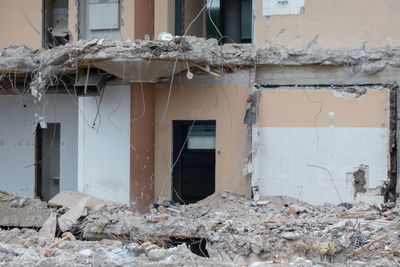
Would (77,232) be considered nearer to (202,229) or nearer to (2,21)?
(202,229)

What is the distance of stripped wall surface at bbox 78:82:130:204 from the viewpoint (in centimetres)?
1073

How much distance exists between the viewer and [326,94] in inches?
398

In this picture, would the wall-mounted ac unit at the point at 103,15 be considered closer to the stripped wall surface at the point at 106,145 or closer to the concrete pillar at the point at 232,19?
the stripped wall surface at the point at 106,145

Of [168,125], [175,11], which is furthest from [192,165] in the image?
[175,11]

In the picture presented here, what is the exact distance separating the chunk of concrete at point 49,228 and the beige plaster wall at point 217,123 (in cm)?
235

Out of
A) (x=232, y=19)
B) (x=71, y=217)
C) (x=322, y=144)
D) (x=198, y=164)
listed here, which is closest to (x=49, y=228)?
(x=71, y=217)

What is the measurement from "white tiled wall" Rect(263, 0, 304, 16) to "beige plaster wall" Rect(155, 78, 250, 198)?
6.05 feet

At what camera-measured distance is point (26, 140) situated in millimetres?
12992

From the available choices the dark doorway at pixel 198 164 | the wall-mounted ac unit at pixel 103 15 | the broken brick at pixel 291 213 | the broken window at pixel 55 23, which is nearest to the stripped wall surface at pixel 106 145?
the wall-mounted ac unit at pixel 103 15

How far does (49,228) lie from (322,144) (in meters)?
6.05

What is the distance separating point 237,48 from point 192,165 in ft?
15.6

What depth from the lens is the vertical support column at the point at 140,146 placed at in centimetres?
1055

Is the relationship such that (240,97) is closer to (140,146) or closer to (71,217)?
(140,146)

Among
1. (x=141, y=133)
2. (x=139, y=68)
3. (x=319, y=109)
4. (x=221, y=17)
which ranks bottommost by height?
(x=141, y=133)
